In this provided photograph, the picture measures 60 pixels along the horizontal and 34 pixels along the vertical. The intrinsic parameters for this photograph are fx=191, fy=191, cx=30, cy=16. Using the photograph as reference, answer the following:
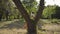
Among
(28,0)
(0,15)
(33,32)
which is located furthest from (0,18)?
(33,32)

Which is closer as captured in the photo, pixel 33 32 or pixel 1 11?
pixel 33 32

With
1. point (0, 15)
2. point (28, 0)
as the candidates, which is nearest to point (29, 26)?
point (28, 0)

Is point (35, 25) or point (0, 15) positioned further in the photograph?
point (0, 15)

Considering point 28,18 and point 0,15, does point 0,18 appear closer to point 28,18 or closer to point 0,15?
point 0,15

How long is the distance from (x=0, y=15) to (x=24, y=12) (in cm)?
2043

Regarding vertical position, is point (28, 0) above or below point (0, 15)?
above

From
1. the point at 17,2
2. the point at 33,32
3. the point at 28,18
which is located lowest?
the point at 33,32

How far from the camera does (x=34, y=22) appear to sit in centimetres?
1191

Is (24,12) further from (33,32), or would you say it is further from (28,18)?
(33,32)

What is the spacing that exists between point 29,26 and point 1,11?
18512 mm

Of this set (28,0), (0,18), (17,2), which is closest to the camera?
(17,2)

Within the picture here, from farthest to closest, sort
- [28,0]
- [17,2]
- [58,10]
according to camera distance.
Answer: [58,10] < [28,0] < [17,2]

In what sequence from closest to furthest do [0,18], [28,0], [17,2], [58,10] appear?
1. [17,2]
2. [28,0]
3. [0,18]
4. [58,10]

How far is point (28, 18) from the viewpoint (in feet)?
38.6
